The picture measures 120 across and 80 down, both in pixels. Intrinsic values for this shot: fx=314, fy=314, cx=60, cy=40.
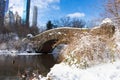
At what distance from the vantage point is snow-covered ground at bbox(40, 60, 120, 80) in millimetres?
7582

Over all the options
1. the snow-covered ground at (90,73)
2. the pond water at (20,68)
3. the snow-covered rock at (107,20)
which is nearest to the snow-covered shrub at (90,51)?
the snow-covered ground at (90,73)

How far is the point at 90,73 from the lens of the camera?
314 inches

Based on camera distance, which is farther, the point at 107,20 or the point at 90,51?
the point at 107,20

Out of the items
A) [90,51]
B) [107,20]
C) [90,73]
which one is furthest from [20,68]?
[90,73]

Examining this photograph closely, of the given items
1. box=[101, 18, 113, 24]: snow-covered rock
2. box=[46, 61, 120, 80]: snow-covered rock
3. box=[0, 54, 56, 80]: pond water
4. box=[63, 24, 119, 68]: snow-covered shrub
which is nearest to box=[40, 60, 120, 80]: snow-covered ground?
box=[46, 61, 120, 80]: snow-covered rock

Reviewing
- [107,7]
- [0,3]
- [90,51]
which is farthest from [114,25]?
[0,3]

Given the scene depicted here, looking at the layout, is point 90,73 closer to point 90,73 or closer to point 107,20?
point 90,73

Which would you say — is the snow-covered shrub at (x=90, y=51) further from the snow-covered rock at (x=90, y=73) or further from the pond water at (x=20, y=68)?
the pond water at (x=20, y=68)

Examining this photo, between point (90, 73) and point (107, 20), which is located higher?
point (107, 20)

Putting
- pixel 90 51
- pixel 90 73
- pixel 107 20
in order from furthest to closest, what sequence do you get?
pixel 107 20
pixel 90 51
pixel 90 73

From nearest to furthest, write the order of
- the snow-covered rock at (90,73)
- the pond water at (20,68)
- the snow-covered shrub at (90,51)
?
the snow-covered rock at (90,73) → the snow-covered shrub at (90,51) → the pond water at (20,68)

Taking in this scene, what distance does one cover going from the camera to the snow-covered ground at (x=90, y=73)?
7.58 meters

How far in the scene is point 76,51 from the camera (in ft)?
29.9

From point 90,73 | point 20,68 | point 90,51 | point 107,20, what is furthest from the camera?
point 20,68
